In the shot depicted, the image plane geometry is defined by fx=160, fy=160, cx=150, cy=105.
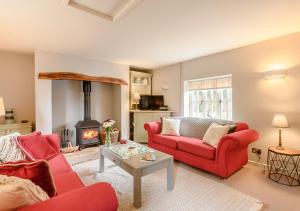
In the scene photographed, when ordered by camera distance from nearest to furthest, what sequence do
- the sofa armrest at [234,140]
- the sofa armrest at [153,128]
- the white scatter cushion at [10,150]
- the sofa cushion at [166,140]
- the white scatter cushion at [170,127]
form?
the white scatter cushion at [10,150] → the sofa armrest at [234,140] → the sofa cushion at [166,140] → the white scatter cushion at [170,127] → the sofa armrest at [153,128]

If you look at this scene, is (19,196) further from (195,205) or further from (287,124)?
(287,124)

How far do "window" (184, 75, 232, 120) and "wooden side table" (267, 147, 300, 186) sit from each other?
3.70 feet

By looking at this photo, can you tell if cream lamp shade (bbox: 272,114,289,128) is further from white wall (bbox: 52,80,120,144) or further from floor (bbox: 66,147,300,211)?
white wall (bbox: 52,80,120,144)

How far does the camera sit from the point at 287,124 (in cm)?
251

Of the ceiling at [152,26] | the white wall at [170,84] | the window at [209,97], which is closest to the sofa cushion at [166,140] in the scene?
the window at [209,97]

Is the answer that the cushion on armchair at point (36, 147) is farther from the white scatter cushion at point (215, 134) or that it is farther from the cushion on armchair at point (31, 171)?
the white scatter cushion at point (215, 134)

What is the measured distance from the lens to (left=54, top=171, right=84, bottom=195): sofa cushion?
4.76 ft

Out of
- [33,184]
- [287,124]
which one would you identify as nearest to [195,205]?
[33,184]

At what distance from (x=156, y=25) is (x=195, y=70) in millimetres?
2162

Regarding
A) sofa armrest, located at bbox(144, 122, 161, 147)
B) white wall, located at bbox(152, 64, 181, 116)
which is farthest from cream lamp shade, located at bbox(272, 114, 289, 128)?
white wall, located at bbox(152, 64, 181, 116)

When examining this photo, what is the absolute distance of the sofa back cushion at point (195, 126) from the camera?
3.41 metres

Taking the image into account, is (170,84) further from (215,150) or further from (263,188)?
(263,188)

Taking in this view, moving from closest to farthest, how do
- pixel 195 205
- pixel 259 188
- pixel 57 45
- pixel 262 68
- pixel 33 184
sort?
1. pixel 33 184
2. pixel 195 205
3. pixel 259 188
4. pixel 262 68
5. pixel 57 45

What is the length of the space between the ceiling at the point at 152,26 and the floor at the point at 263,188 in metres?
2.37
